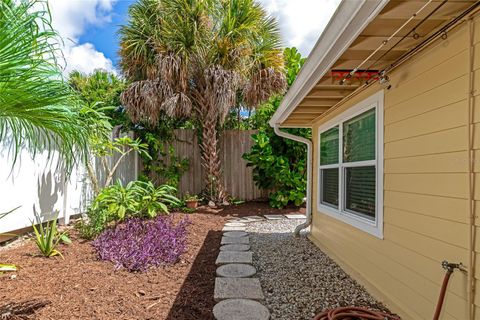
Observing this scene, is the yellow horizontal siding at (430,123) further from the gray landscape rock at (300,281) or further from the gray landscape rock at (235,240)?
the gray landscape rock at (235,240)

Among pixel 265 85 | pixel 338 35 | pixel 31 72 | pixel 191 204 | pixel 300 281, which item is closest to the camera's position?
pixel 31 72

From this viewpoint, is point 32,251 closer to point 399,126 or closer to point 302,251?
point 302,251

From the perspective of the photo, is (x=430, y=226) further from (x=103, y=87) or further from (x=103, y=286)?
(x=103, y=87)

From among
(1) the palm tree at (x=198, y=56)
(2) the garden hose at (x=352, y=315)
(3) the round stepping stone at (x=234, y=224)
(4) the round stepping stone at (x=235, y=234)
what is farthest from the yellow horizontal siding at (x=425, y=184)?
(1) the palm tree at (x=198, y=56)

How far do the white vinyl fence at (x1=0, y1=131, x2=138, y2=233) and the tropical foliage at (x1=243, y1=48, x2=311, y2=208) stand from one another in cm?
365

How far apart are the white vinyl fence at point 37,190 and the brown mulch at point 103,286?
1.69 feet

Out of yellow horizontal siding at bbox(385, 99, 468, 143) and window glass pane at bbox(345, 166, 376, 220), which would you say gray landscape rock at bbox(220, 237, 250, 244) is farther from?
yellow horizontal siding at bbox(385, 99, 468, 143)

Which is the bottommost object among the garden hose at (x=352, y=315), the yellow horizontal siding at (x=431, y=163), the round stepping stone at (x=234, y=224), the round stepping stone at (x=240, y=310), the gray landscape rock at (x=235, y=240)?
the round stepping stone at (x=234, y=224)

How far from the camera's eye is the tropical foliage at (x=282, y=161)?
23.8ft

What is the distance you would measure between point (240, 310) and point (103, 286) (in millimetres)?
1250

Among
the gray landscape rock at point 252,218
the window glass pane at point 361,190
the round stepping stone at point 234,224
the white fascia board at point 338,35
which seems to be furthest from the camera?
the gray landscape rock at point 252,218

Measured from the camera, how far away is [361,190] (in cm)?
324

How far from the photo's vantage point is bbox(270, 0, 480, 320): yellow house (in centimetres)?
166

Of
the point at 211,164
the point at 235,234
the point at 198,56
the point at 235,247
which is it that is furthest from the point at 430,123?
the point at 211,164
